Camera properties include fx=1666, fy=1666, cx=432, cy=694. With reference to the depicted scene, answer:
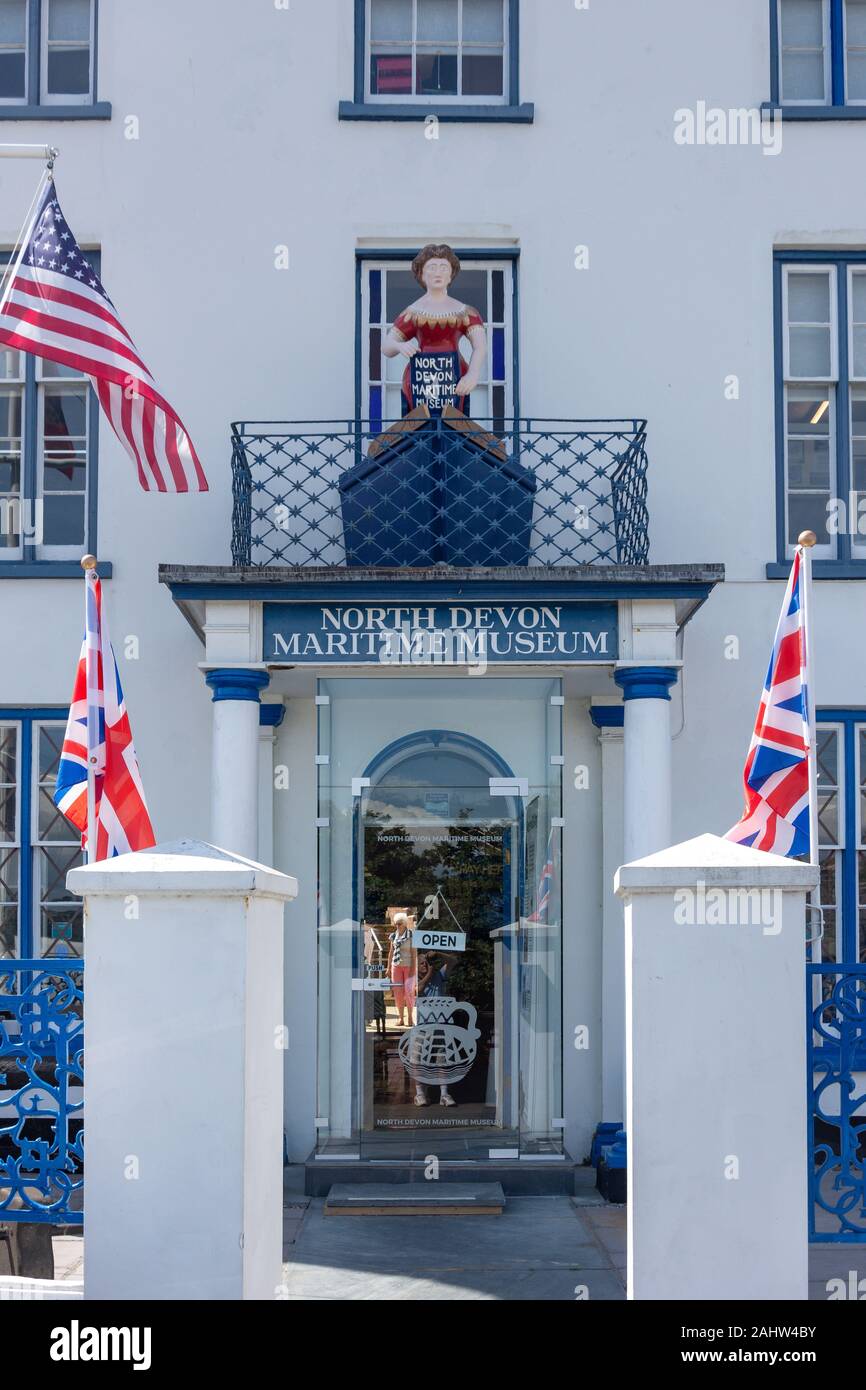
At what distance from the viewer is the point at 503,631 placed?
35.9 feet

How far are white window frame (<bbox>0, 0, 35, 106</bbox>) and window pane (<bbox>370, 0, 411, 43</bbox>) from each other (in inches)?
104

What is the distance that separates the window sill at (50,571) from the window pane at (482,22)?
499 centimetres

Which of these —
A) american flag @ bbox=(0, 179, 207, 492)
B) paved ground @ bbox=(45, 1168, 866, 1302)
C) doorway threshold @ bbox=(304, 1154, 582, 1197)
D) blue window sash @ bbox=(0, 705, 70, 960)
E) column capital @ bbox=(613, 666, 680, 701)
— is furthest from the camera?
blue window sash @ bbox=(0, 705, 70, 960)

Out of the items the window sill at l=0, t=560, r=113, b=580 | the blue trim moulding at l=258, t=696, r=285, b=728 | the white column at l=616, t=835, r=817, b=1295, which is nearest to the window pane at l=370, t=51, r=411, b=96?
the window sill at l=0, t=560, r=113, b=580

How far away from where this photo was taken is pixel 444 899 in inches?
461

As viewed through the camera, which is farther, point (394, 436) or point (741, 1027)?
point (394, 436)

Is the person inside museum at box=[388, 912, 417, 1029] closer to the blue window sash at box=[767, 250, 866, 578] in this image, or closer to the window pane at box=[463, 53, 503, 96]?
the blue window sash at box=[767, 250, 866, 578]

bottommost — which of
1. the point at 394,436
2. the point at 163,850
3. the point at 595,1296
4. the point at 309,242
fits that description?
the point at 595,1296

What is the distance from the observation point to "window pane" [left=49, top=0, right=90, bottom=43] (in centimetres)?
1286

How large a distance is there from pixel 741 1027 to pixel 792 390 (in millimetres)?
7571

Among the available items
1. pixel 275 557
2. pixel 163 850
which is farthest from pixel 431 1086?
pixel 163 850

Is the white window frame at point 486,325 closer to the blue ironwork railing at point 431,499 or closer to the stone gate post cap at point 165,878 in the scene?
the blue ironwork railing at point 431,499

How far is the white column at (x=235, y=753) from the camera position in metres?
11.0
